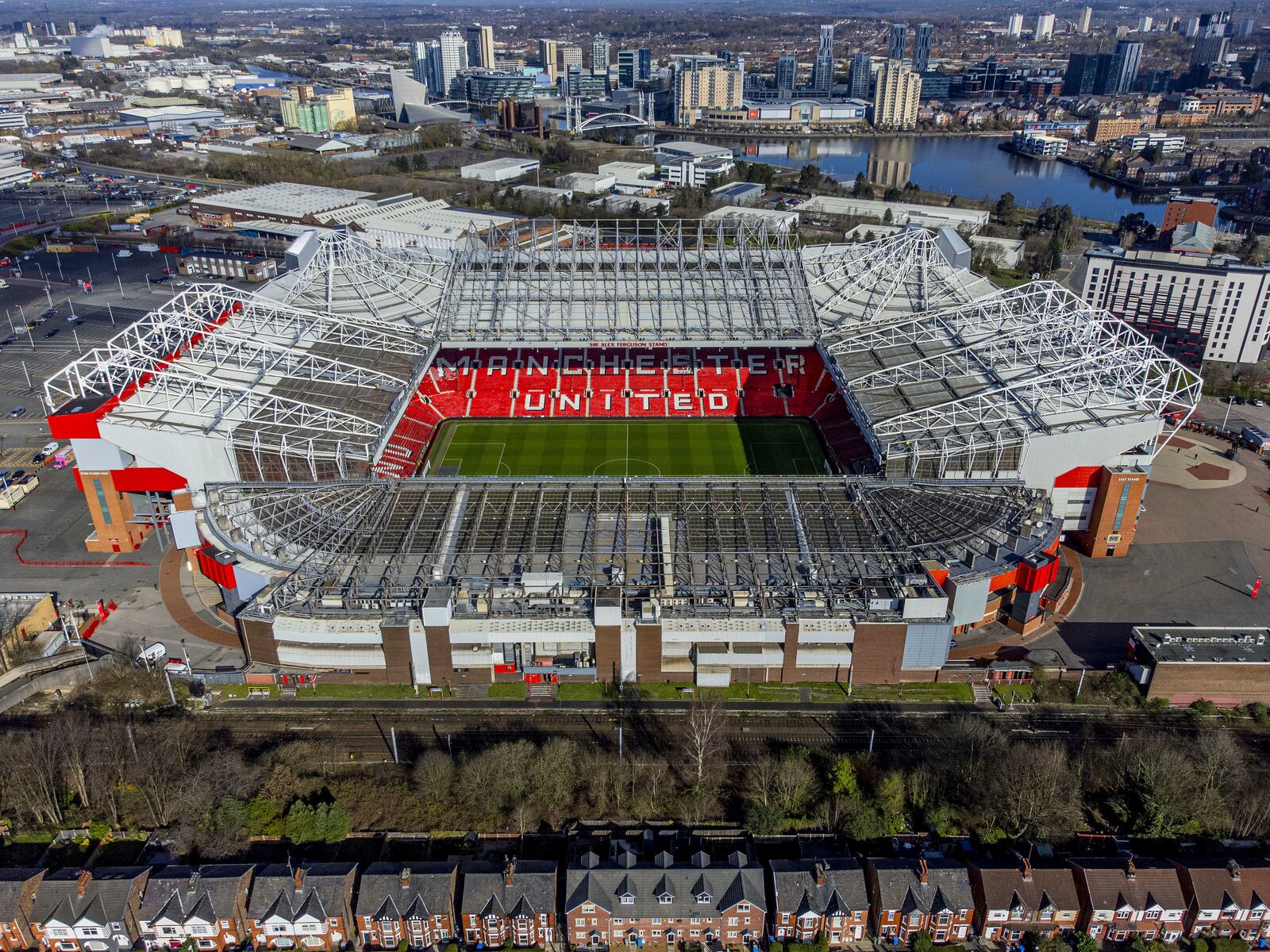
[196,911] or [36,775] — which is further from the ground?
[196,911]

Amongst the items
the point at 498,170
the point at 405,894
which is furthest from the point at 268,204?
the point at 405,894

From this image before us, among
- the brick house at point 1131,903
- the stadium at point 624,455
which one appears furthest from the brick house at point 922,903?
the stadium at point 624,455

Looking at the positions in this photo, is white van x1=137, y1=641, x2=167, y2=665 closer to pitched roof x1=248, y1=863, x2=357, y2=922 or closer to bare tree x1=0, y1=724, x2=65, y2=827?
bare tree x1=0, y1=724, x2=65, y2=827

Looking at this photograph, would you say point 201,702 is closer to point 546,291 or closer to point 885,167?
point 546,291

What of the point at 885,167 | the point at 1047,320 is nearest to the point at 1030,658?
the point at 1047,320

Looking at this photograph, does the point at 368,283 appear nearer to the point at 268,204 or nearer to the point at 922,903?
the point at 268,204

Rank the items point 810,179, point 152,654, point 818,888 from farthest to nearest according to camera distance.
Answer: point 810,179, point 152,654, point 818,888

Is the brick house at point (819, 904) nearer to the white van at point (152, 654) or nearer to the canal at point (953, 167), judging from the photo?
the white van at point (152, 654)
